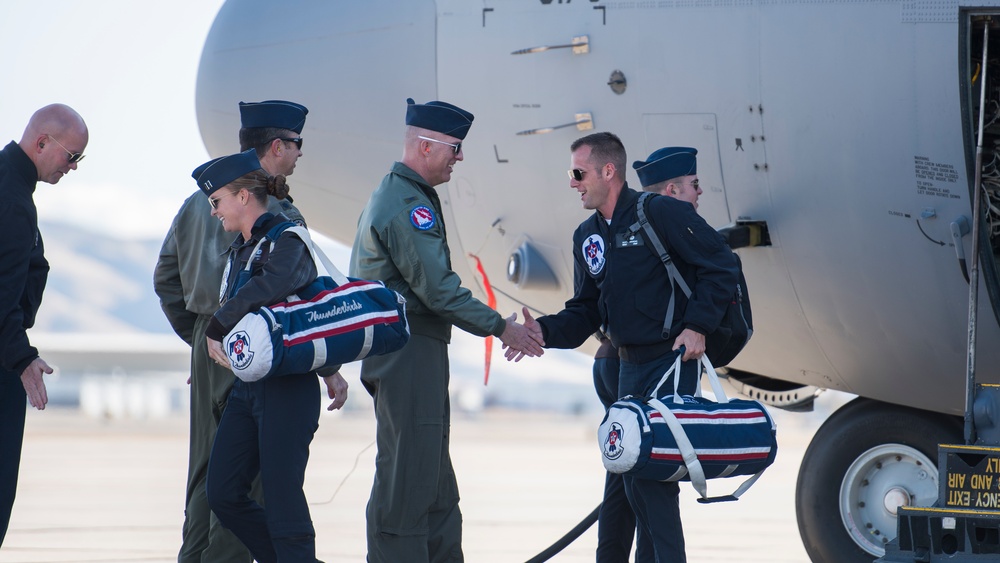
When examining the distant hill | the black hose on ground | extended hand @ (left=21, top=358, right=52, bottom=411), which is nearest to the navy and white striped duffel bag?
the black hose on ground

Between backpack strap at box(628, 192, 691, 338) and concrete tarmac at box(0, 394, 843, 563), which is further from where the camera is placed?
concrete tarmac at box(0, 394, 843, 563)

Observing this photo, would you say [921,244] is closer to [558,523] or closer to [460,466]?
[558,523]

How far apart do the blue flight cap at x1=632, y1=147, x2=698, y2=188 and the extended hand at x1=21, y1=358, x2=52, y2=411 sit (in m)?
2.82

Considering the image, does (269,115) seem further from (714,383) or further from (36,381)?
(714,383)

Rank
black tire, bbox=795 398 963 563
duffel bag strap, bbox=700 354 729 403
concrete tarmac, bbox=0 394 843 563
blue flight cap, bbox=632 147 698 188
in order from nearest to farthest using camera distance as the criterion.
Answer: duffel bag strap, bbox=700 354 729 403 < blue flight cap, bbox=632 147 698 188 < black tire, bbox=795 398 963 563 < concrete tarmac, bbox=0 394 843 563

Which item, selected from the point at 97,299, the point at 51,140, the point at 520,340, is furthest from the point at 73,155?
the point at 97,299

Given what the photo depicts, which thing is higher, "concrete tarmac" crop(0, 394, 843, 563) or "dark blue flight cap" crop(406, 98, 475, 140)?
"dark blue flight cap" crop(406, 98, 475, 140)

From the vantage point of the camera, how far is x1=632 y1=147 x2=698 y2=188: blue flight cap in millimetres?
6035

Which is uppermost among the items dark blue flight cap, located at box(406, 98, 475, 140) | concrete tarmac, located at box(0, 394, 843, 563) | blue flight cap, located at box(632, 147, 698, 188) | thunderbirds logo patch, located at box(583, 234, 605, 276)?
dark blue flight cap, located at box(406, 98, 475, 140)

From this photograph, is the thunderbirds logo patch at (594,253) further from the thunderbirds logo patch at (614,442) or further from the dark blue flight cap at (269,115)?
the dark blue flight cap at (269,115)

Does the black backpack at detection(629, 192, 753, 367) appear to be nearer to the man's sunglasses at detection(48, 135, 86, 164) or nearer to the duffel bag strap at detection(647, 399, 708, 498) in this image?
the duffel bag strap at detection(647, 399, 708, 498)

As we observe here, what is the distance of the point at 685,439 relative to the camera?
4.95 m

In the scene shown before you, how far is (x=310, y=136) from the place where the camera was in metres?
7.87

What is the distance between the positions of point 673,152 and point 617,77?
2.74 feet
